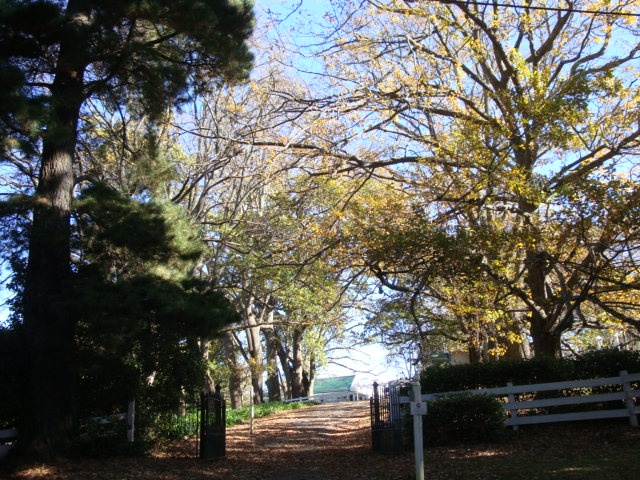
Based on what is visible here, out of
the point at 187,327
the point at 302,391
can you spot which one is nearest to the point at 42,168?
the point at 187,327

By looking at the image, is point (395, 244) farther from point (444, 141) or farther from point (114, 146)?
point (114, 146)

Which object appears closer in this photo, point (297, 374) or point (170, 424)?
point (170, 424)

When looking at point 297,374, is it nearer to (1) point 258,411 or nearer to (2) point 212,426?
(1) point 258,411

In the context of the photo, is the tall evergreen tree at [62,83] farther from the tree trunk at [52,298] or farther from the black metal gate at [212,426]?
the black metal gate at [212,426]

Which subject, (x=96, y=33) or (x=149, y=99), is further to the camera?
(x=149, y=99)

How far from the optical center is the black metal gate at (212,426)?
11.8 m

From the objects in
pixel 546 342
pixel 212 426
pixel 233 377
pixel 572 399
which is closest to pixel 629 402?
pixel 572 399

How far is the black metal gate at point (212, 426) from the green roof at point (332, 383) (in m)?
57.6

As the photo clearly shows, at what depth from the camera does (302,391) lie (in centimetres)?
4066

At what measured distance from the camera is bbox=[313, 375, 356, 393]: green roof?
6994 cm

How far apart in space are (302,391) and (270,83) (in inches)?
1148

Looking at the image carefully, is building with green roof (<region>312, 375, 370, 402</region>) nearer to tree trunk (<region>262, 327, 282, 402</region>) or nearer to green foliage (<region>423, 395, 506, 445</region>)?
tree trunk (<region>262, 327, 282, 402</region>)

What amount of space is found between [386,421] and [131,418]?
5.66 meters

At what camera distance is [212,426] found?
1227 centimetres
